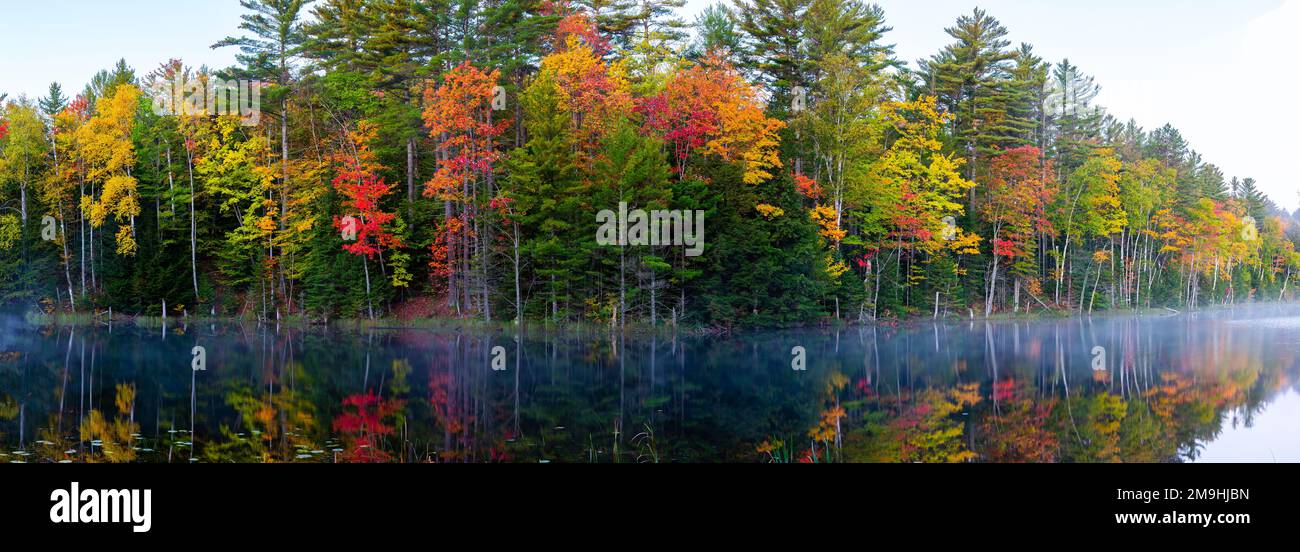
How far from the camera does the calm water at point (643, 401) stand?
11.9m

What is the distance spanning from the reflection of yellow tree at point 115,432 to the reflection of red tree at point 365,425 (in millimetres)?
2891

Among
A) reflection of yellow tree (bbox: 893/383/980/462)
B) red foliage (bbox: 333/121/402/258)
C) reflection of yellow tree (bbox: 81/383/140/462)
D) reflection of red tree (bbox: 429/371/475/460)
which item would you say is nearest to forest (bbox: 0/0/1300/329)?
red foliage (bbox: 333/121/402/258)

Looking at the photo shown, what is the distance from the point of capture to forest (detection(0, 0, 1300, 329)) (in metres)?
31.5

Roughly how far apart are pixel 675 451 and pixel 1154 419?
354 inches

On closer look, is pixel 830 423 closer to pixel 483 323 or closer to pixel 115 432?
pixel 115 432

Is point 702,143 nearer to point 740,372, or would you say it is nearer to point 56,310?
point 740,372

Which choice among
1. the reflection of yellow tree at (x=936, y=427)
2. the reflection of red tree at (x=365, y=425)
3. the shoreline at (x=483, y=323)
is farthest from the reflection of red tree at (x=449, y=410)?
the shoreline at (x=483, y=323)

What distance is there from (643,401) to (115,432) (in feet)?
29.3

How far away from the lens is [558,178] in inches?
1240

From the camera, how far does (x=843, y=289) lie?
35.1m

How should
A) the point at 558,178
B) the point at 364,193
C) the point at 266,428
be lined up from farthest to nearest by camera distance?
the point at 364,193, the point at 558,178, the point at 266,428

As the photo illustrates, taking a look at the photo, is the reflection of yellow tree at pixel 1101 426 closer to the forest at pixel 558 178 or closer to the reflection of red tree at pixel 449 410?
the reflection of red tree at pixel 449 410

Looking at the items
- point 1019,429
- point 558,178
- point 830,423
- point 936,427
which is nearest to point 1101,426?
point 1019,429
